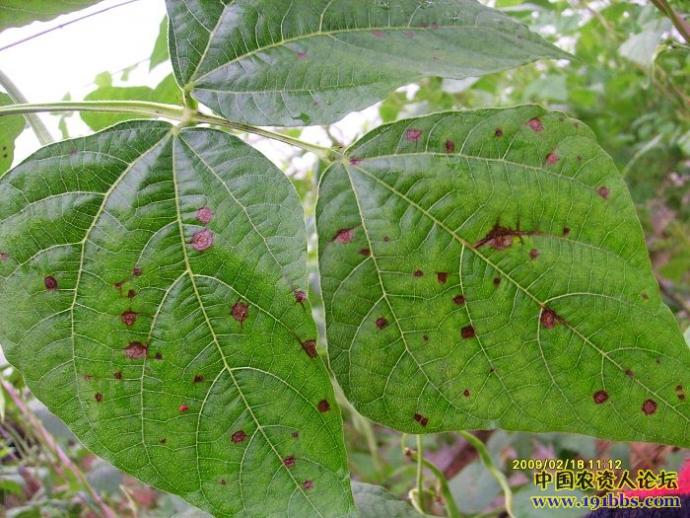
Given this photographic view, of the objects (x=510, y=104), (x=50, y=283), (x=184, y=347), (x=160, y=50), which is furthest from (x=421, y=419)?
(x=510, y=104)

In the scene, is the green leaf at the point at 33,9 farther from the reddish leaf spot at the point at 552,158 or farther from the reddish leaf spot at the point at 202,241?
the reddish leaf spot at the point at 552,158

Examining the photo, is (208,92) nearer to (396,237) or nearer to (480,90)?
(396,237)

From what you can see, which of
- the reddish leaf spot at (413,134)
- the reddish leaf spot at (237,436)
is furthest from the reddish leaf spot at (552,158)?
the reddish leaf spot at (237,436)

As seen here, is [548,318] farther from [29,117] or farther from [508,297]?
[29,117]

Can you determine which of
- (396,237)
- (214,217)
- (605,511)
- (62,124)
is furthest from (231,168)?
(62,124)

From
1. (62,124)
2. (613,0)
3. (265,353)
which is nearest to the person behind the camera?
(265,353)
